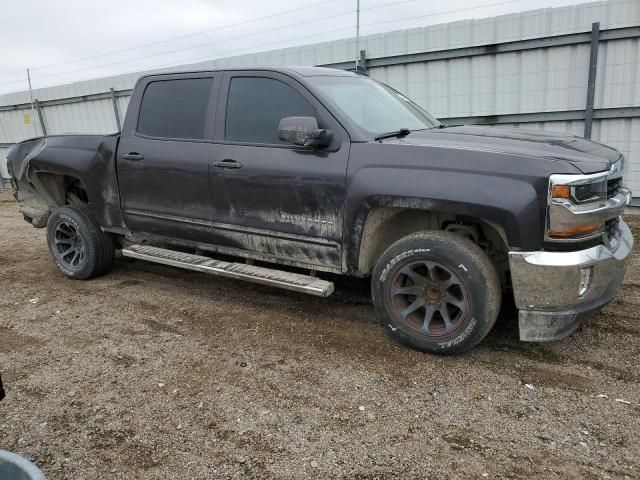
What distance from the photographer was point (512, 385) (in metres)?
3.07

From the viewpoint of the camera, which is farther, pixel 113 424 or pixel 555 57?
pixel 555 57

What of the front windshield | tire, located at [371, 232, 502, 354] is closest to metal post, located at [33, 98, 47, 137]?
the front windshield

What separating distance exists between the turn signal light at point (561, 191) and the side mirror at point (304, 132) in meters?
1.51

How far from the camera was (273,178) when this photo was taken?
12.5ft

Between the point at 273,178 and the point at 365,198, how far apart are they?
0.77m

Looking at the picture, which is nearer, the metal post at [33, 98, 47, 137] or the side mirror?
the side mirror

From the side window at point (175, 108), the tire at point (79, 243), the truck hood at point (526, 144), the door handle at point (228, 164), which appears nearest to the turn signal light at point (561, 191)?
the truck hood at point (526, 144)

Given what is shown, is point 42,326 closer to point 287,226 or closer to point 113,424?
point 113,424

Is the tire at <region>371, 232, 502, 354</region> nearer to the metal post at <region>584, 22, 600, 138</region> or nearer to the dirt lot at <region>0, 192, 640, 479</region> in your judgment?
the dirt lot at <region>0, 192, 640, 479</region>

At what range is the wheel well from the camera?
3.47m

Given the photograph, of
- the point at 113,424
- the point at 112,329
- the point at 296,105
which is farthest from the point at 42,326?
the point at 296,105

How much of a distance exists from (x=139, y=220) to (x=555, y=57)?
6165 mm

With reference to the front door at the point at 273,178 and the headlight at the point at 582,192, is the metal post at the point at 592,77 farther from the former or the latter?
the front door at the point at 273,178

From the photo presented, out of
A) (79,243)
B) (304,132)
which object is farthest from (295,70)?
(79,243)
